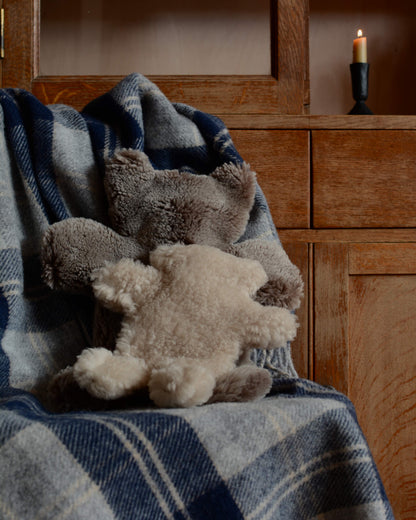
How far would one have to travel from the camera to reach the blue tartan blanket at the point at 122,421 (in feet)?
1.07

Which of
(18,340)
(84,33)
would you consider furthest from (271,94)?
(18,340)

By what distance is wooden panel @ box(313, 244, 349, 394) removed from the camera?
28.4 inches

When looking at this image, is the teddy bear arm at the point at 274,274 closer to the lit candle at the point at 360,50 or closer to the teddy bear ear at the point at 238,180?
the teddy bear ear at the point at 238,180

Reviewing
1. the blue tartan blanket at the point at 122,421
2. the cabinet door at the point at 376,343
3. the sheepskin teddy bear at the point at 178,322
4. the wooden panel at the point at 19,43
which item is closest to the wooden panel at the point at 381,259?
the cabinet door at the point at 376,343

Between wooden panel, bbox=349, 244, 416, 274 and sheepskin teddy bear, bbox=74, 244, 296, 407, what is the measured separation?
11.3 inches

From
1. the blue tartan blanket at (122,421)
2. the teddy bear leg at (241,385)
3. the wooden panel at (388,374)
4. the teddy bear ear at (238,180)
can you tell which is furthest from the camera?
the wooden panel at (388,374)

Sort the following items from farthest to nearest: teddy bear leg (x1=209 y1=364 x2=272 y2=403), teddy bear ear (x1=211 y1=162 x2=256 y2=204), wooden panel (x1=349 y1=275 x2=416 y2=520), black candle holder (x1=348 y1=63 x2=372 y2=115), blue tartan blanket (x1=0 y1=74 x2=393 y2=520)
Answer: black candle holder (x1=348 y1=63 x2=372 y2=115) → wooden panel (x1=349 y1=275 x2=416 y2=520) → teddy bear ear (x1=211 y1=162 x2=256 y2=204) → teddy bear leg (x1=209 y1=364 x2=272 y2=403) → blue tartan blanket (x1=0 y1=74 x2=393 y2=520)

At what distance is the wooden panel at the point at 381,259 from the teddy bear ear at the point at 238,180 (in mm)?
260

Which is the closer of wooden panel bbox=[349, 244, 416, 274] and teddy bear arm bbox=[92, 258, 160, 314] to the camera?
teddy bear arm bbox=[92, 258, 160, 314]

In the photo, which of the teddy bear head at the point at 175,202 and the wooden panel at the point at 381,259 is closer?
the teddy bear head at the point at 175,202

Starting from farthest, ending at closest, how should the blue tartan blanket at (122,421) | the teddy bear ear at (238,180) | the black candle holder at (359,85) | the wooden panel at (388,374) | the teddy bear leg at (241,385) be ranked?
the black candle holder at (359,85)
the wooden panel at (388,374)
the teddy bear ear at (238,180)
the teddy bear leg at (241,385)
the blue tartan blanket at (122,421)

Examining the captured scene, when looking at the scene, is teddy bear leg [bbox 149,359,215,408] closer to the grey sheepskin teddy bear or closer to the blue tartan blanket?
the blue tartan blanket

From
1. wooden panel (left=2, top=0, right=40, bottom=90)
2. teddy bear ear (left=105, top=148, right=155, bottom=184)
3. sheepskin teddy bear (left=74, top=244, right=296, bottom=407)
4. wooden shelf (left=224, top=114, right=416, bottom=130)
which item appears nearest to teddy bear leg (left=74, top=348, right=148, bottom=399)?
sheepskin teddy bear (left=74, top=244, right=296, bottom=407)

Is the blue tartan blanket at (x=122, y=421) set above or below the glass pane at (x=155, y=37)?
below
